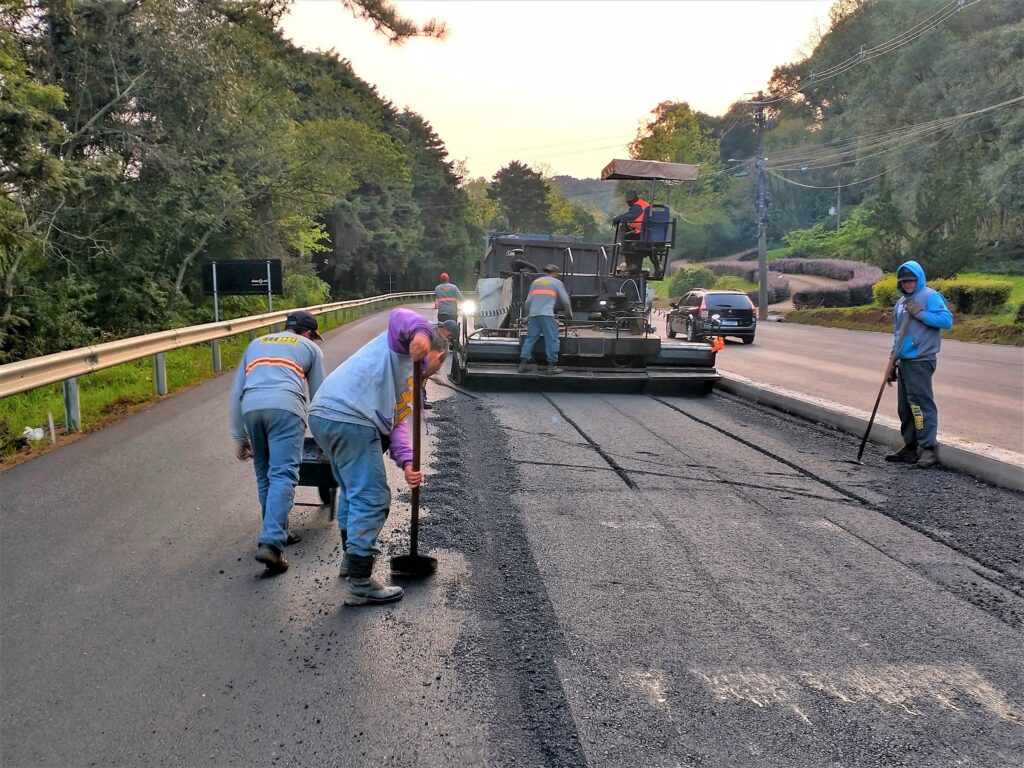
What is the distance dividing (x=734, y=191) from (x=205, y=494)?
8820 centimetres

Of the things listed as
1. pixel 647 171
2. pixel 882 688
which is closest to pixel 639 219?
pixel 647 171

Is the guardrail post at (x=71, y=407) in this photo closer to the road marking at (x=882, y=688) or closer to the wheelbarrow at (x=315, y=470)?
the wheelbarrow at (x=315, y=470)

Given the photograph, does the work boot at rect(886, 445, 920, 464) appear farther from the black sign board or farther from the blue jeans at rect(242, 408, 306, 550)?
the black sign board

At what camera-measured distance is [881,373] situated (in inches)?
589

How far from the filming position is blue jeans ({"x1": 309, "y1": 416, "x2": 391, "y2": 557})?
4152 mm

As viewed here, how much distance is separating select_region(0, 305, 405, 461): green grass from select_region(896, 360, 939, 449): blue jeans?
8.39 metres

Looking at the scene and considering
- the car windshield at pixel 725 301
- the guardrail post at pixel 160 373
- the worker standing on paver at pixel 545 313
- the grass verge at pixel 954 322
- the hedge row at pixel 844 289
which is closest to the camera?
the guardrail post at pixel 160 373

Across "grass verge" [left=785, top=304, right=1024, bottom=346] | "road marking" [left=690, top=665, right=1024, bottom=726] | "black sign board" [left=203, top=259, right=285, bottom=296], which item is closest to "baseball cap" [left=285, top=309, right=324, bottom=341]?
"road marking" [left=690, top=665, right=1024, bottom=726]

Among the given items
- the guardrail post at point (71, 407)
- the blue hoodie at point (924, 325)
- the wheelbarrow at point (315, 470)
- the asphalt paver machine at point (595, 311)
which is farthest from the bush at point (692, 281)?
the wheelbarrow at point (315, 470)

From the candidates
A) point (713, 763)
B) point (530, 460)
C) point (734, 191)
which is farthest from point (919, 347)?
point (734, 191)

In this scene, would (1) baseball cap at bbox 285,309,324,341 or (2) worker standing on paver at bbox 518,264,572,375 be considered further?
(2) worker standing on paver at bbox 518,264,572,375

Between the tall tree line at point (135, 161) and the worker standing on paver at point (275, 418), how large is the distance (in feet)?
24.9

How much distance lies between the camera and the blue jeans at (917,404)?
23.7 feet

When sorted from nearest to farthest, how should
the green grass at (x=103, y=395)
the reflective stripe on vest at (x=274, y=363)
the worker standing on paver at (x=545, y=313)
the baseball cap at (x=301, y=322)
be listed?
the reflective stripe on vest at (x=274, y=363) → the baseball cap at (x=301, y=322) → the green grass at (x=103, y=395) → the worker standing on paver at (x=545, y=313)
